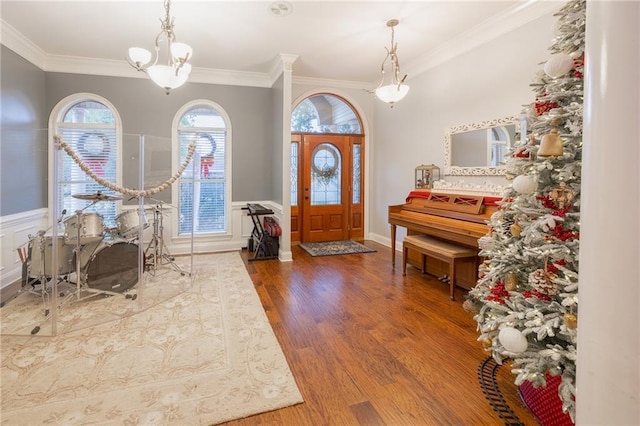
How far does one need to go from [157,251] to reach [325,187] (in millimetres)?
3147

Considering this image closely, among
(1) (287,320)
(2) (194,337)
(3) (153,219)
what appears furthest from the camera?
(3) (153,219)

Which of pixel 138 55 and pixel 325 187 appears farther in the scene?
pixel 325 187

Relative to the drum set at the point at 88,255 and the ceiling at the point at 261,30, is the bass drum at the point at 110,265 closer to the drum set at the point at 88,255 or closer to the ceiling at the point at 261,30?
the drum set at the point at 88,255

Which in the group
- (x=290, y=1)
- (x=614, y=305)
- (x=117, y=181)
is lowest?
(x=614, y=305)

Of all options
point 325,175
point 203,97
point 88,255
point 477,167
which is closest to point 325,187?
point 325,175

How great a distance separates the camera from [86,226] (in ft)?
9.73

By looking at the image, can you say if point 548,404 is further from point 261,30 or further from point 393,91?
point 261,30

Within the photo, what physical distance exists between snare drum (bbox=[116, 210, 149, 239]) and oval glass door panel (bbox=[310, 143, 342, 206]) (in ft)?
10.9

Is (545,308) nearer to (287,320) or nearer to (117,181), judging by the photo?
(287,320)

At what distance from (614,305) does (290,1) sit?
347cm

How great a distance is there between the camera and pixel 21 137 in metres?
3.10

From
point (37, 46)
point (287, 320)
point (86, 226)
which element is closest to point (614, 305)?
point (287, 320)

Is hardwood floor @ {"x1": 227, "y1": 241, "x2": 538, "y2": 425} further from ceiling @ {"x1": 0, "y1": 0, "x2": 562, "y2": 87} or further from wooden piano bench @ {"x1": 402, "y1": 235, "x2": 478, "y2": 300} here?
ceiling @ {"x1": 0, "y1": 0, "x2": 562, "y2": 87}

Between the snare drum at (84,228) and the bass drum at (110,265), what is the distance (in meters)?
0.10
